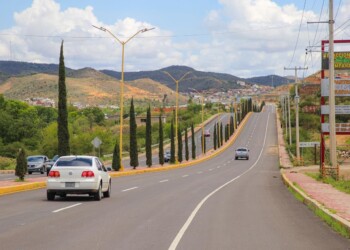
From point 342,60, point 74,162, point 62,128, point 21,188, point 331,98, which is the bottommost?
point 21,188

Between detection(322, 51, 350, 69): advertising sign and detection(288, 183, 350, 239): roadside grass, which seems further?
detection(322, 51, 350, 69): advertising sign

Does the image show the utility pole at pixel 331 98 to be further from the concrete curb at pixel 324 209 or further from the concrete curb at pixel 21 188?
the concrete curb at pixel 21 188

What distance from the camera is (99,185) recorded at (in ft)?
68.6

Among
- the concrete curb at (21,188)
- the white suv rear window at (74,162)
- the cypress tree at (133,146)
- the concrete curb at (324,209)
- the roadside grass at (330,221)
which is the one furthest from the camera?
the cypress tree at (133,146)

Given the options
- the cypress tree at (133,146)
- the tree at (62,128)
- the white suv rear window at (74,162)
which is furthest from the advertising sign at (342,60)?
the white suv rear window at (74,162)

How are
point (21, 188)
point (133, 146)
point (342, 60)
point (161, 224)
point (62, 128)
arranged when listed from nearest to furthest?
1. point (161, 224)
2. point (21, 188)
3. point (62, 128)
4. point (342, 60)
5. point (133, 146)

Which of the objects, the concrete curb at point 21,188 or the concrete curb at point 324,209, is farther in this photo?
the concrete curb at point 21,188

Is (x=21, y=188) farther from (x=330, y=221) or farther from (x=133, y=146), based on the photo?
(x=133, y=146)

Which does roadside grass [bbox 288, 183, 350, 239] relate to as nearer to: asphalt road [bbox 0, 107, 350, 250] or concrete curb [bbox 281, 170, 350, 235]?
concrete curb [bbox 281, 170, 350, 235]

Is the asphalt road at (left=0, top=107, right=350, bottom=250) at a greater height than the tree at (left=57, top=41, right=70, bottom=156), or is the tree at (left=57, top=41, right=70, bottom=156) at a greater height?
the tree at (left=57, top=41, right=70, bottom=156)

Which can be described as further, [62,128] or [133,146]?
[133,146]

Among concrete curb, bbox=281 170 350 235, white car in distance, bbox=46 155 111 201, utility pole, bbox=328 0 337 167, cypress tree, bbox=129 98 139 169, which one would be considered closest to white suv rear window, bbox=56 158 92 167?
white car in distance, bbox=46 155 111 201

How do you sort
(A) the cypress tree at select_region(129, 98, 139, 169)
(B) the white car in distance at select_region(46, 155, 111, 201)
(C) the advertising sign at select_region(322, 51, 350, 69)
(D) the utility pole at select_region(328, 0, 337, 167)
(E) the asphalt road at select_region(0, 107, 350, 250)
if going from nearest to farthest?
(E) the asphalt road at select_region(0, 107, 350, 250)
(B) the white car in distance at select_region(46, 155, 111, 201)
(D) the utility pole at select_region(328, 0, 337, 167)
(C) the advertising sign at select_region(322, 51, 350, 69)
(A) the cypress tree at select_region(129, 98, 139, 169)

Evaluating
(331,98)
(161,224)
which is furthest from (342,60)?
(161,224)
